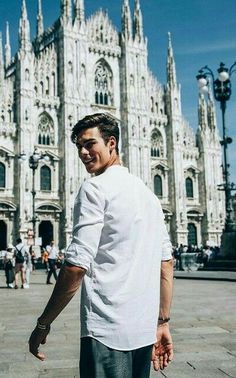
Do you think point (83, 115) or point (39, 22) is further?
point (39, 22)

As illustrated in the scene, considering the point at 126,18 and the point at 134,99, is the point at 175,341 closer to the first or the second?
the point at 134,99

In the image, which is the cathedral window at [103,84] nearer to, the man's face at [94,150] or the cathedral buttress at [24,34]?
the cathedral buttress at [24,34]

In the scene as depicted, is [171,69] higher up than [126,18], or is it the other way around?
[126,18]

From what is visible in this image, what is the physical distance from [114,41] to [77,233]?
40011 mm

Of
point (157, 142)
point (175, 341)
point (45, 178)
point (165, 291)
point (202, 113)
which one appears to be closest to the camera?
point (165, 291)

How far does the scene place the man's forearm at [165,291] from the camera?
2186 mm

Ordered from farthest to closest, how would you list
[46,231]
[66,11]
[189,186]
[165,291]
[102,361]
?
1. [189,186]
2. [66,11]
3. [46,231]
4. [165,291]
5. [102,361]

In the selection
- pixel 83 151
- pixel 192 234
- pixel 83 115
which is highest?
pixel 83 115

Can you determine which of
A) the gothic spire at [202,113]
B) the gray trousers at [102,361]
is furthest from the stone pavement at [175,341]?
the gothic spire at [202,113]

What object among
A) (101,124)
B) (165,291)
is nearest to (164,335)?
(165,291)

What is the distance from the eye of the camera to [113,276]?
1.85 metres

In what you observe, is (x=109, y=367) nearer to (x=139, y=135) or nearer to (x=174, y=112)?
(x=139, y=135)

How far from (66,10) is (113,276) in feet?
124

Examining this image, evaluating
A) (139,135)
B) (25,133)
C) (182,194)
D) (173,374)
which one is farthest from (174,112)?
(173,374)
